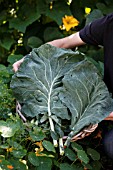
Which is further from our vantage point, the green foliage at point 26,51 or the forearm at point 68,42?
the forearm at point 68,42

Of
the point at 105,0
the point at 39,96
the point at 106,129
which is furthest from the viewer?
the point at 105,0

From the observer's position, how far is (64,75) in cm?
241

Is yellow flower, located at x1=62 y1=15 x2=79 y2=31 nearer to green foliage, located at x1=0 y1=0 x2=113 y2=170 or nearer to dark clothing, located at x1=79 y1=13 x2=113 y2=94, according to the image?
green foliage, located at x1=0 y1=0 x2=113 y2=170

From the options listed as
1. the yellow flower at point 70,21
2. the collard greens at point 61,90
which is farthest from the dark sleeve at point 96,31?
the yellow flower at point 70,21

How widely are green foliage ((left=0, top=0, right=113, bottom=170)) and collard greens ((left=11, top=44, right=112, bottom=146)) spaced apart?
0.07 meters

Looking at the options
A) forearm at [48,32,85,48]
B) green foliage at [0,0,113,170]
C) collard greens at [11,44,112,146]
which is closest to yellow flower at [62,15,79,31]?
green foliage at [0,0,113,170]

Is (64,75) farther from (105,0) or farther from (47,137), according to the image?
(105,0)

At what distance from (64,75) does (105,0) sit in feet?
2.99

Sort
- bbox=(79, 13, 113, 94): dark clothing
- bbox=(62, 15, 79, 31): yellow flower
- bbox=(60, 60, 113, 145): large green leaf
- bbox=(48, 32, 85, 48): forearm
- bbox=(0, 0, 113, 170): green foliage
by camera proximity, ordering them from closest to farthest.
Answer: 1. bbox=(0, 0, 113, 170): green foliage
2. bbox=(60, 60, 113, 145): large green leaf
3. bbox=(79, 13, 113, 94): dark clothing
4. bbox=(48, 32, 85, 48): forearm
5. bbox=(62, 15, 79, 31): yellow flower

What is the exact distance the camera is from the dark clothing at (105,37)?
244cm

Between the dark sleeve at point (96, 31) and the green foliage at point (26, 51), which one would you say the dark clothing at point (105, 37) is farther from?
the green foliage at point (26, 51)

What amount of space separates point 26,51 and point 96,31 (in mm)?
926

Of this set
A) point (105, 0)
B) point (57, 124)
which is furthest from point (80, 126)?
point (105, 0)

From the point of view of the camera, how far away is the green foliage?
2129mm
